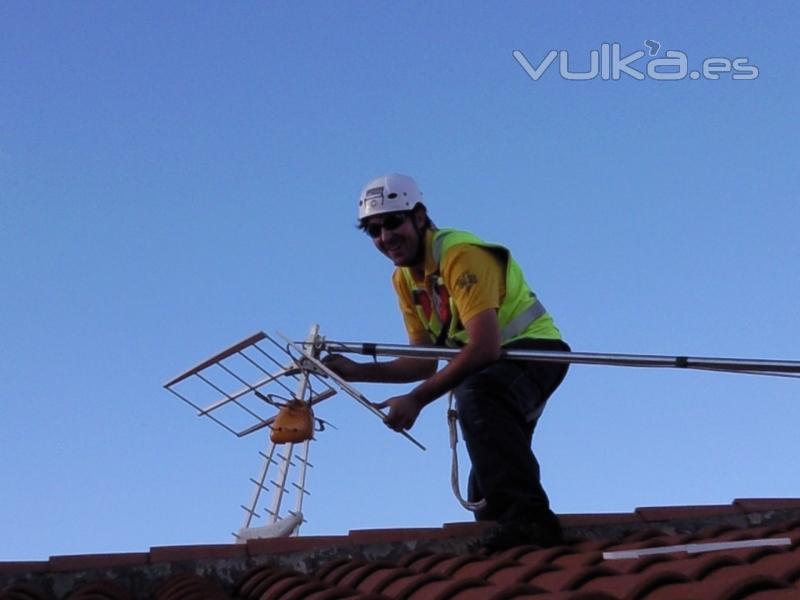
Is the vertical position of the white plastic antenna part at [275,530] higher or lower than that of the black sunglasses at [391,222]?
lower

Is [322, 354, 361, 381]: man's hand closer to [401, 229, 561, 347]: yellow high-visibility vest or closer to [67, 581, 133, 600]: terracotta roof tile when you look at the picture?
[401, 229, 561, 347]: yellow high-visibility vest

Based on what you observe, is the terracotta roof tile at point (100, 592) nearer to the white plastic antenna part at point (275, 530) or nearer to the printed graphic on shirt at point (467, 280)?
the white plastic antenna part at point (275, 530)

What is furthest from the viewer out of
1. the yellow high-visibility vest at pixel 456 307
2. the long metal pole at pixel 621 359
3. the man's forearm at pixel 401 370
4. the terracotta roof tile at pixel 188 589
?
the man's forearm at pixel 401 370

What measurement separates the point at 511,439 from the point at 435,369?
3.13 ft

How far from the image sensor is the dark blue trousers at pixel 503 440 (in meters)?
5.12

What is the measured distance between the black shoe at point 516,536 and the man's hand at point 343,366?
43.6 inches

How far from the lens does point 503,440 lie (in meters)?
5.14

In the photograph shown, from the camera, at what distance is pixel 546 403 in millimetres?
5594

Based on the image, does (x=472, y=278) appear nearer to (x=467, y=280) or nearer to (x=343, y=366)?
(x=467, y=280)

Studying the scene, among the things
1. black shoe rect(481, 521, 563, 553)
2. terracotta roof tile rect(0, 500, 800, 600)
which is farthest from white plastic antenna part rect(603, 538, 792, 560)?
black shoe rect(481, 521, 563, 553)

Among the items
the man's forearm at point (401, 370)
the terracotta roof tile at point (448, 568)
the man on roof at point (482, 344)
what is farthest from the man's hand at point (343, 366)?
the terracotta roof tile at point (448, 568)

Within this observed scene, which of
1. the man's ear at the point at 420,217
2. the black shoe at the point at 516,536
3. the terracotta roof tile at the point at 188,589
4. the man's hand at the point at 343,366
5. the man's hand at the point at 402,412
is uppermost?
the man's ear at the point at 420,217

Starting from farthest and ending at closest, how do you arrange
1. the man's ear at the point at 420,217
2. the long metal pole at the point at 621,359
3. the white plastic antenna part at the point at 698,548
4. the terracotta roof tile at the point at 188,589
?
1. the man's ear at the point at 420,217
2. the long metal pole at the point at 621,359
3. the white plastic antenna part at the point at 698,548
4. the terracotta roof tile at the point at 188,589

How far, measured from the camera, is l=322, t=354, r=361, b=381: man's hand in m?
5.83
